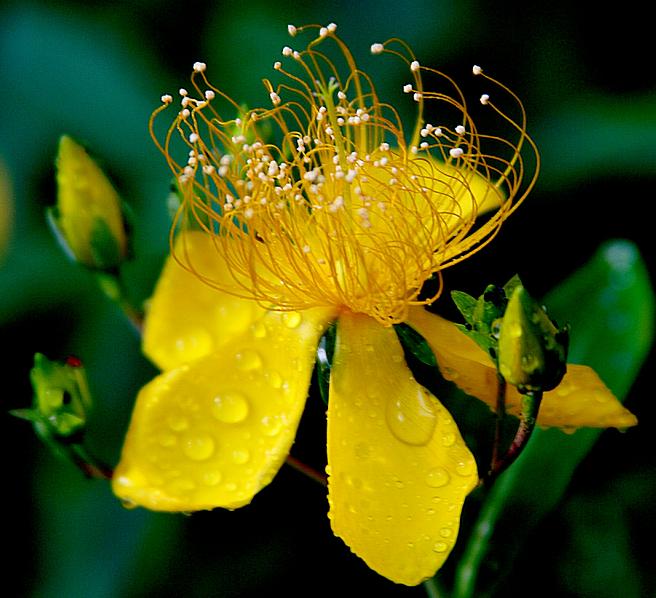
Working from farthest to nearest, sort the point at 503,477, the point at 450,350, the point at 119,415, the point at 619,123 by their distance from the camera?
1. the point at 619,123
2. the point at 119,415
3. the point at 503,477
4. the point at 450,350

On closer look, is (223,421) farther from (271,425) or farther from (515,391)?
(515,391)

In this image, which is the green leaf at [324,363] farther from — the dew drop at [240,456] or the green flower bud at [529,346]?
the green flower bud at [529,346]

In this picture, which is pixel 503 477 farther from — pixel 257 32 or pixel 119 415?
pixel 257 32

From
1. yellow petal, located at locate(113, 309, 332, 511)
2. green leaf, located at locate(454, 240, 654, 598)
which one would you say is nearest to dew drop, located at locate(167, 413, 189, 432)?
yellow petal, located at locate(113, 309, 332, 511)

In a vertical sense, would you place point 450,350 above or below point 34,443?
above

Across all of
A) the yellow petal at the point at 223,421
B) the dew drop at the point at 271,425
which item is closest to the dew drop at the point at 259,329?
the yellow petal at the point at 223,421

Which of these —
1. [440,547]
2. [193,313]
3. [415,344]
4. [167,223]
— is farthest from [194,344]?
[167,223]

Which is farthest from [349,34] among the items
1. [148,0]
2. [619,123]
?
[619,123]

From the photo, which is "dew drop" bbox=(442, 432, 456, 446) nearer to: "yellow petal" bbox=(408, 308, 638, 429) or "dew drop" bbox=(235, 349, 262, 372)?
"yellow petal" bbox=(408, 308, 638, 429)
